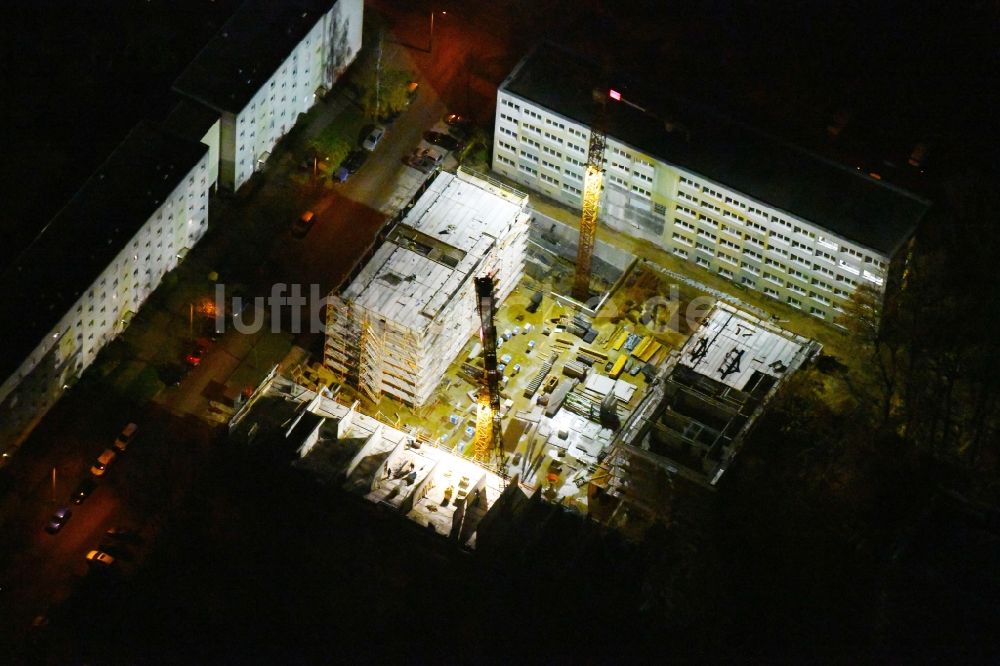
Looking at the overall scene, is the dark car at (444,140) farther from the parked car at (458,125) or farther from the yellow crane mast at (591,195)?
the yellow crane mast at (591,195)

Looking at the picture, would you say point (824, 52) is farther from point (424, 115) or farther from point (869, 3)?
point (424, 115)

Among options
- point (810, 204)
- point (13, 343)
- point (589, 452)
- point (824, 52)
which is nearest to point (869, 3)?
point (824, 52)

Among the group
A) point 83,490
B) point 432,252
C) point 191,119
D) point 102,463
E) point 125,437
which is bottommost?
point 83,490

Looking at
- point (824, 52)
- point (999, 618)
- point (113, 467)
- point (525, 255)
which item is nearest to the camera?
point (999, 618)

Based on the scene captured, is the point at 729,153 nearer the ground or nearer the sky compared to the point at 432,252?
nearer the sky

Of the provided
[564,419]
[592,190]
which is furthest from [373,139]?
[564,419]

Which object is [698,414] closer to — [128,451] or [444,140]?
[444,140]

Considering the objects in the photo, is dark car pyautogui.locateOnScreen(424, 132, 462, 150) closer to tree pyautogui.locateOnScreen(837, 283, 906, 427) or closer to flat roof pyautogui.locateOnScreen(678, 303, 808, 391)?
flat roof pyautogui.locateOnScreen(678, 303, 808, 391)
